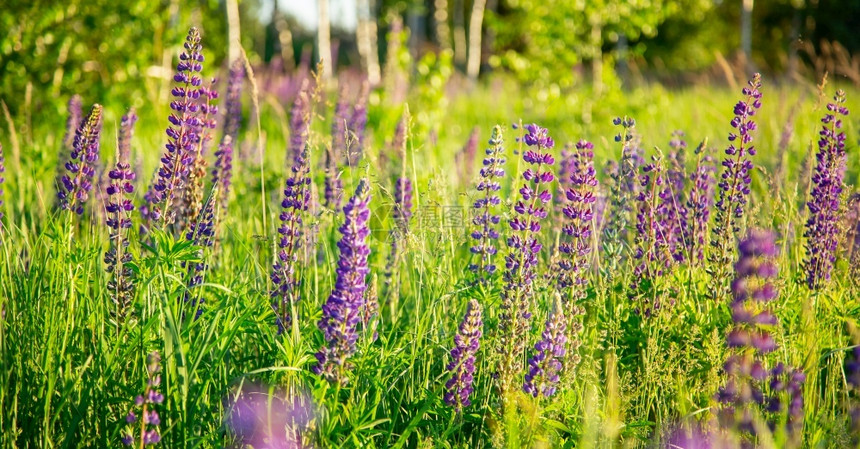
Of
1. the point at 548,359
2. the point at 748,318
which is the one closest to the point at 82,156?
the point at 548,359

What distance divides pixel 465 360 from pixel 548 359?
0.87 ft

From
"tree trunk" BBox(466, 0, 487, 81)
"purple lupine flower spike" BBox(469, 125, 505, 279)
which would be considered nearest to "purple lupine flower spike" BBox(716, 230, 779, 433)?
"purple lupine flower spike" BBox(469, 125, 505, 279)

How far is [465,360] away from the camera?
2.11 m

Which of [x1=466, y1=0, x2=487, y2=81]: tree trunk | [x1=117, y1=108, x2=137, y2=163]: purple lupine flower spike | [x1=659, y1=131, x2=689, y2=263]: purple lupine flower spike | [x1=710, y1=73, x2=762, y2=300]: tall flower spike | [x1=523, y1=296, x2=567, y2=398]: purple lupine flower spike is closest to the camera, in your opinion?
[x1=523, y1=296, x2=567, y2=398]: purple lupine flower spike

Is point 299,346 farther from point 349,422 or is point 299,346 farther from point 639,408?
point 639,408

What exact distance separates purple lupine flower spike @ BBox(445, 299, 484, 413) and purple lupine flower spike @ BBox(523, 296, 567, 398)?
0.19 metres

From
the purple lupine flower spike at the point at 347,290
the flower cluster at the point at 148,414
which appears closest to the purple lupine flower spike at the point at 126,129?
the flower cluster at the point at 148,414

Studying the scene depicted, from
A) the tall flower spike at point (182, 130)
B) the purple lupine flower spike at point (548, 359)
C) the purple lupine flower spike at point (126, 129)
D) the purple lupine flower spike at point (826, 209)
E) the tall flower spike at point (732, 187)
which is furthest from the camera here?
the purple lupine flower spike at point (126, 129)

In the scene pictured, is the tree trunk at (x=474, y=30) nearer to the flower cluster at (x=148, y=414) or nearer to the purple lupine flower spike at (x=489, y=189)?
the purple lupine flower spike at (x=489, y=189)

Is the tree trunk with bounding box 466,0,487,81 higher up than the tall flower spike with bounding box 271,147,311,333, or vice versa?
the tree trunk with bounding box 466,0,487,81

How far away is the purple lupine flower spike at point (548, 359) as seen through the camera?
210 centimetres

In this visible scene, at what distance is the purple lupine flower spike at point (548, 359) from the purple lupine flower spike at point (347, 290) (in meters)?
0.61

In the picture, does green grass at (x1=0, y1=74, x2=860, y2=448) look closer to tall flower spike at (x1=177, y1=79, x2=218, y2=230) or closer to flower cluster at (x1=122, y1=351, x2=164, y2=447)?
flower cluster at (x1=122, y1=351, x2=164, y2=447)

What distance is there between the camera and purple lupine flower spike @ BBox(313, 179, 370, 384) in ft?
5.95
